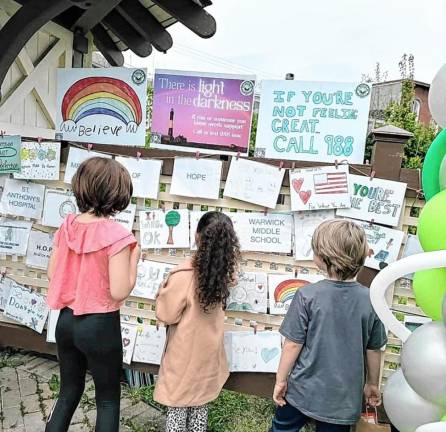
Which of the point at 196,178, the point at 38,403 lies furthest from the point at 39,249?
the point at 196,178

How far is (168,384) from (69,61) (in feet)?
10.9

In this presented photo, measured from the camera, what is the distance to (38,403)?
2834 millimetres

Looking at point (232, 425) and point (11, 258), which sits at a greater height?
point (11, 258)

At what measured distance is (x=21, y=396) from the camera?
291cm

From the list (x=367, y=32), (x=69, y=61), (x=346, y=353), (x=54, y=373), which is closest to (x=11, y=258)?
(x=54, y=373)

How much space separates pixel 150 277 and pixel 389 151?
160 centimetres

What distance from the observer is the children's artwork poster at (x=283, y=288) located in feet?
8.41

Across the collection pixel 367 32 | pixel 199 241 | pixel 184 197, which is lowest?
pixel 199 241

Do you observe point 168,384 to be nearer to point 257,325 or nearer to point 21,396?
point 257,325

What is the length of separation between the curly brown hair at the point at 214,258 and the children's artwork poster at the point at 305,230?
0.53 meters

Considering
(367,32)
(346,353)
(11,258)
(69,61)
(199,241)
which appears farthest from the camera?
(367,32)

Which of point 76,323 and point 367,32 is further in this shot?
point 367,32

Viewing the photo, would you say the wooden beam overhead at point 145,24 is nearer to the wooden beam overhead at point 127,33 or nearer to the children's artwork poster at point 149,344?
the wooden beam overhead at point 127,33

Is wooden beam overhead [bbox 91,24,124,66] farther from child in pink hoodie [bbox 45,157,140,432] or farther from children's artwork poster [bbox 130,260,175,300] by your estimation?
child in pink hoodie [bbox 45,157,140,432]
